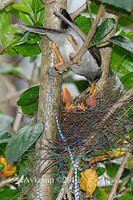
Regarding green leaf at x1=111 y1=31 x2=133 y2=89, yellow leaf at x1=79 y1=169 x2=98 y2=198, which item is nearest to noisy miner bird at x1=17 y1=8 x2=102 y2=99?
green leaf at x1=111 y1=31 x2=133 y2=89

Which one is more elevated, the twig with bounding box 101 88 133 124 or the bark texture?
the bark texture

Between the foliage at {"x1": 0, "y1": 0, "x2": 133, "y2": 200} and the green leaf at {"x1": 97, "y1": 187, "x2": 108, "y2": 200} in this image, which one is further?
the green leaf at {"x1": 97, "y1": 187, "x2": 108, "y2": 200}

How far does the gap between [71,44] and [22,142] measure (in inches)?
29.8

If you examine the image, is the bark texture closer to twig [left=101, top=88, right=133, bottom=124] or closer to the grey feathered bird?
the grey feathered bird

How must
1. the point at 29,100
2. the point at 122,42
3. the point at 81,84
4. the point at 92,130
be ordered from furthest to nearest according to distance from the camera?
the point at 81,84, the point at 29,100, the point at 92,130, the point at 122,42

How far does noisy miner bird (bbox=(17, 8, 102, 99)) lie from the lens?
144 centimetres

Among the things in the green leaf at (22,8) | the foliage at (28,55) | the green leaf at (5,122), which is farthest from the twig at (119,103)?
the green leaf at (22,8)

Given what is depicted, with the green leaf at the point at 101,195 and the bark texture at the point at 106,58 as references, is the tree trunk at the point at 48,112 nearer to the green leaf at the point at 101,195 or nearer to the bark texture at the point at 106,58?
the bark texture at the point at 106,58

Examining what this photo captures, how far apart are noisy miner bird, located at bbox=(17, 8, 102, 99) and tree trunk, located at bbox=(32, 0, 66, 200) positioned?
4cm

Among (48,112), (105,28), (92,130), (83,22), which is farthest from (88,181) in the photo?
(83,22)

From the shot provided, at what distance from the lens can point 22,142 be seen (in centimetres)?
135

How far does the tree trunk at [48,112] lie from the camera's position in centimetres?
145

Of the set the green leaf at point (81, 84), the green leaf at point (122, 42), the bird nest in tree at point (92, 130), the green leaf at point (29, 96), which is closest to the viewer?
the green leaf at point (122, 42)

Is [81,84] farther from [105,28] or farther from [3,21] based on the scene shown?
[105,28]
